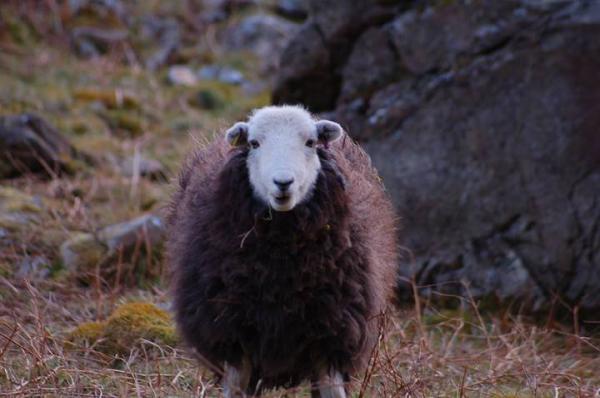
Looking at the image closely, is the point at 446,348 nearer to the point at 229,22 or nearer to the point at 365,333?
the point at 365,333

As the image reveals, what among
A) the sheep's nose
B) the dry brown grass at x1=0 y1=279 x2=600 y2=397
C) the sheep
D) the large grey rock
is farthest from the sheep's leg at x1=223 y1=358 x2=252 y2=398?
the large grey rock

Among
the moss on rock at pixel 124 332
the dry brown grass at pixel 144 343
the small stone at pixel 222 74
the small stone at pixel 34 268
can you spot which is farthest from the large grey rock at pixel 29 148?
the small stone at pixel 222 74

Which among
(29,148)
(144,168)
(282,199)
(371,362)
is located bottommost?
(144,168)

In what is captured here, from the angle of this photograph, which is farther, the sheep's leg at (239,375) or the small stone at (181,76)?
the small stone at (181,76)

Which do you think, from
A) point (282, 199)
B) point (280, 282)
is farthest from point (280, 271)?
point (282, 199)

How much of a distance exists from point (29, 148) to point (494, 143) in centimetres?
423

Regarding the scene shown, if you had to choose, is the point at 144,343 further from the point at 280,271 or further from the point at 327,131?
the point at 327,131

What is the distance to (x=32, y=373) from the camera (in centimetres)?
518

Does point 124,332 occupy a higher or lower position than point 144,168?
higher

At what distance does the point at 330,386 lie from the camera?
15.5ft

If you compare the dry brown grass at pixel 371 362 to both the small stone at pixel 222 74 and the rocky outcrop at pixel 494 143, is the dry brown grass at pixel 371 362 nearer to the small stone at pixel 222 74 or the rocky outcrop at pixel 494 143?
the rocky outcrop at pixel 494 143

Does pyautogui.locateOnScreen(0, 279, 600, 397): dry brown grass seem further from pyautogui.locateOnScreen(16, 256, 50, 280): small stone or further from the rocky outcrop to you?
the rocky outcrop

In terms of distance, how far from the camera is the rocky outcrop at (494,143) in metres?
7.46

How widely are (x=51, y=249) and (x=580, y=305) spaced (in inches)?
154
